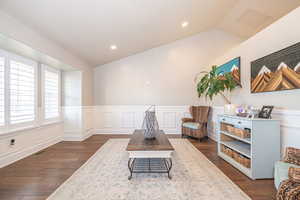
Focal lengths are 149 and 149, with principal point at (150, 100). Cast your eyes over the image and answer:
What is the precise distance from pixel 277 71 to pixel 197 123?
2531mm

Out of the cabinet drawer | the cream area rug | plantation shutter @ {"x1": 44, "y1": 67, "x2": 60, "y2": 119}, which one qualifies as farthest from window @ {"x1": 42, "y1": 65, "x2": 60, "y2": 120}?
the cabinet drawer

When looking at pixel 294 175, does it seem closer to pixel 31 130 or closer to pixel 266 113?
pixel 266 113

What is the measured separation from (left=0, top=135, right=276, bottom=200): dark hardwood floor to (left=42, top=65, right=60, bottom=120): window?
1061 millimetres

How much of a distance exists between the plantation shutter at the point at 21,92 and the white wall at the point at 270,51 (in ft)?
15.8

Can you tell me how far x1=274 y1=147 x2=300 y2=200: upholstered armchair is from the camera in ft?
4.36

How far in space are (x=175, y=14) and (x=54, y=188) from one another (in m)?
4.14

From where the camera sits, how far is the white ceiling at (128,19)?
96.0 inches

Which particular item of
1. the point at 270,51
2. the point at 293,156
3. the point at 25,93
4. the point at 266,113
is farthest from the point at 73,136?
the point at 270,51

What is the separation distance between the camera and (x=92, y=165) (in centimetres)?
273

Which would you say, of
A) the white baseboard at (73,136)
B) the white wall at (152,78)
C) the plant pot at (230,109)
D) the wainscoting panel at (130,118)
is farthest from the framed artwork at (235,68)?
the white baseboard at (73,136)

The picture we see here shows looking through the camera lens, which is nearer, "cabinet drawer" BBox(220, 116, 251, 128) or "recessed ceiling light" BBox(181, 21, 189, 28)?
"cabinet drawer" BBox(220, 116, 251, 128)

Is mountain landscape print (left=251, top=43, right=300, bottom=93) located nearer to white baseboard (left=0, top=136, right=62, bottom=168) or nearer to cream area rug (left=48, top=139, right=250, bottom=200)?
cream area rug (left=48, top=139, right=250, bottom=200)

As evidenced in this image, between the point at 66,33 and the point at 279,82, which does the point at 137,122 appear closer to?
the point at 66,33

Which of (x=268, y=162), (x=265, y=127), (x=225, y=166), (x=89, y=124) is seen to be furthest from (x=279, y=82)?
(x=89, y=124)
